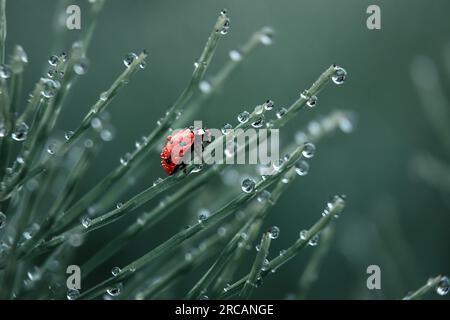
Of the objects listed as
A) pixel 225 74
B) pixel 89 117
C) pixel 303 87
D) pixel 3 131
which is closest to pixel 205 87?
pixel 225 74

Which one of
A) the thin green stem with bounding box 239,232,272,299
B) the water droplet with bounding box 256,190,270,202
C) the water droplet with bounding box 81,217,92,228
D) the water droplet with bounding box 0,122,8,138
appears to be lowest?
the thin green stem with bounding box 239,232,272,299

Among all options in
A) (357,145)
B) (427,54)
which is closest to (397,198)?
(357,145)

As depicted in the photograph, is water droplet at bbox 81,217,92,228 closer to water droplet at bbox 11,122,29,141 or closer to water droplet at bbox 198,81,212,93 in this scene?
water droplet at bbox 11,122,29,141

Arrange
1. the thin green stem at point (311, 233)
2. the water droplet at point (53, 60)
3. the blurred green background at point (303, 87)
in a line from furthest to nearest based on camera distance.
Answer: the blurred green background at point (303, 87), the water droplet at point (53, 60), the thin green stem at point (311, 233)

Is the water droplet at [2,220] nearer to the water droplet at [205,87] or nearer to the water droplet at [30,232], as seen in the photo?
the water droplet at [30,232]

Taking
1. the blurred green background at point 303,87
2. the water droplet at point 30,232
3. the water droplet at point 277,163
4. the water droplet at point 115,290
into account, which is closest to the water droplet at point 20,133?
the water droplet at point 30,232

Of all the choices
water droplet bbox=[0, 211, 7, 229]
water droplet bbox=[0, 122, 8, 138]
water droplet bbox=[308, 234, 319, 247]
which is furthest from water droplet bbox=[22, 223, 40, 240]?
water droplet bbox=[308, 234, 319, 247]
